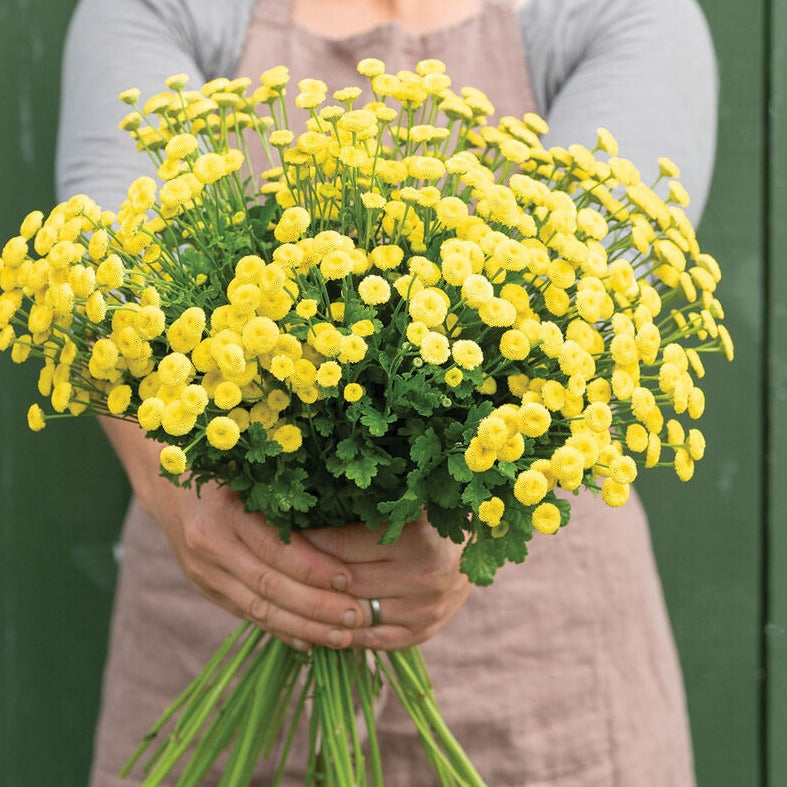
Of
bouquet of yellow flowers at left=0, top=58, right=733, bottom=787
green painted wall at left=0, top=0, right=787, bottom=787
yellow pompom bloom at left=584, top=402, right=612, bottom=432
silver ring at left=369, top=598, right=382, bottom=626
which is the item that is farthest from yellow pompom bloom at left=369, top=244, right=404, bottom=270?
green painted wall at left=0, top=0, right=787, bottom=787

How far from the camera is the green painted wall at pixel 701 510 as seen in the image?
1.06 meters

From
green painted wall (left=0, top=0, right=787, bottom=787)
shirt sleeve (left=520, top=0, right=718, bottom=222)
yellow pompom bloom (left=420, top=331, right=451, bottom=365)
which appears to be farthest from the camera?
green painted wall (left=0, top=0, right=787, bottom=787)

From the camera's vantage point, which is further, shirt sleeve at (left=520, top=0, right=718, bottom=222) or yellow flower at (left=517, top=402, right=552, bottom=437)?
shirt sleeve at (left=520, top=0, right=718, bottom=222)

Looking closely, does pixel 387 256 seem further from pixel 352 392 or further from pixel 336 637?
pixel 336 637

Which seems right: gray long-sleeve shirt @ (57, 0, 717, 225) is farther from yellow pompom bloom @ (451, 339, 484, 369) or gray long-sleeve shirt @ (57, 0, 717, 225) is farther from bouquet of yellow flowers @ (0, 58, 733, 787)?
yellow pompom bloom @ (451, 339, 484, 369)

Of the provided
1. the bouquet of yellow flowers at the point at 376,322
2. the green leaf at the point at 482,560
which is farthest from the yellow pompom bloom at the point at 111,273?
the green leaf at the point at 482,560

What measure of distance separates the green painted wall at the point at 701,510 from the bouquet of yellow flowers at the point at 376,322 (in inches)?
23.3

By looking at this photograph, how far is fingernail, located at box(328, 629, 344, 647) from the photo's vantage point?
55 cm

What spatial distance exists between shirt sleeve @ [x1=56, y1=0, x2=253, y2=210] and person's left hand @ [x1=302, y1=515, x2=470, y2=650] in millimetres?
290

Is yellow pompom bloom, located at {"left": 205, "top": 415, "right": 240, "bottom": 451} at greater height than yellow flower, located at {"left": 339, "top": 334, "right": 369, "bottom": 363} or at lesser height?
lesser

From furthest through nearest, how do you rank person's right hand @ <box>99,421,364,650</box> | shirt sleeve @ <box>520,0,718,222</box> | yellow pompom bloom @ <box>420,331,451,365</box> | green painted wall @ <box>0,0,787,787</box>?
green painted wall @ <box>0,0,787,787</box> < shirt sleeve @ <box>520,0,718,222</box> < person's right hand @ <box>99,421,364,650</box> < yellow pompom bloom @ <box>420,331,451,365</box>

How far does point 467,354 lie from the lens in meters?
0.41

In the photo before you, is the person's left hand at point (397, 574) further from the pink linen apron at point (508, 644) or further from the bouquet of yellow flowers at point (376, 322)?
the pink linen apron at point (508, 644)

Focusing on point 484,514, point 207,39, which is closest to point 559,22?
point 207,39
